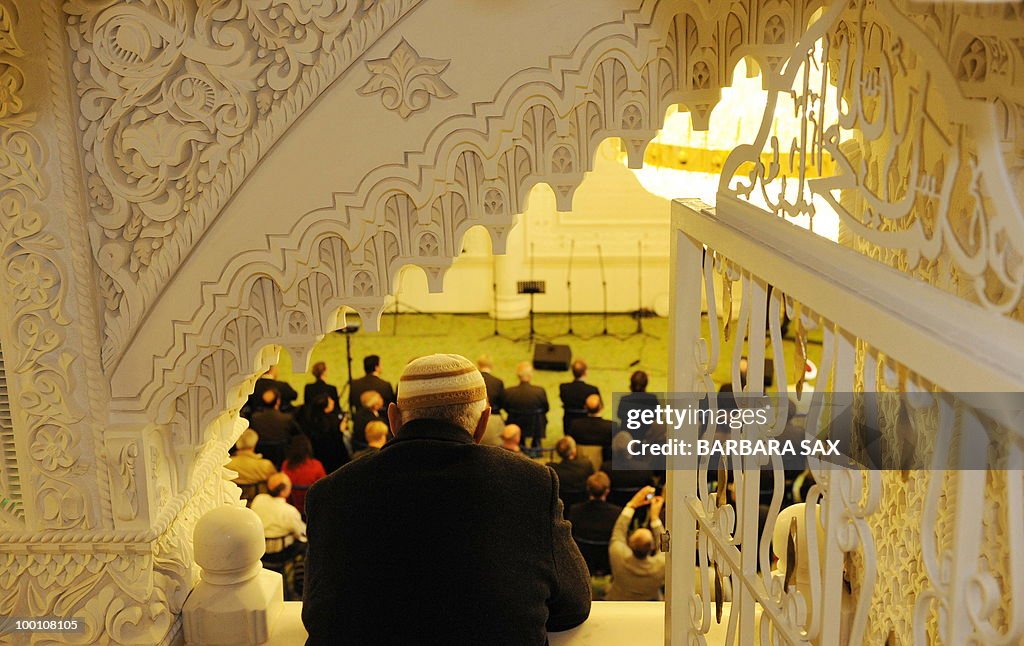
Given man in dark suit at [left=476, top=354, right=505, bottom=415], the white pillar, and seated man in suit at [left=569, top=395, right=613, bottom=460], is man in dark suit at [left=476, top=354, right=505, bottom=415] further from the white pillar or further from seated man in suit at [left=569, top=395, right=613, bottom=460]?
the white pillar

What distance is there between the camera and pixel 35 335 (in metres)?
2.31

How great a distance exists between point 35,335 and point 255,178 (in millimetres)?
666

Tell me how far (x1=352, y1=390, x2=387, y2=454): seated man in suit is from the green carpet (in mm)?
2179

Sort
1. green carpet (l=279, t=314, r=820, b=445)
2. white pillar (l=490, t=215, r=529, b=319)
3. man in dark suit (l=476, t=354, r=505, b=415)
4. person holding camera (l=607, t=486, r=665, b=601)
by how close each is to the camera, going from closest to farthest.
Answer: person holding camera (l=607, t=486, r=665, b=601) → man in dark suit (l=476, t=354, r=505, b=415) → green carpet (l=279, t=314, r=820, b=445) → white pillar (l=490, t=215, r=529, b=319)

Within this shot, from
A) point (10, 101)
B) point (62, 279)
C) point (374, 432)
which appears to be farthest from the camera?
point (374, 432)

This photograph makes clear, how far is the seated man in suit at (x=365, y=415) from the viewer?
556 centimetres

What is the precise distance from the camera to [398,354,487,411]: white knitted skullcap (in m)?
2.32

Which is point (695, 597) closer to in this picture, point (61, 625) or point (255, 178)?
point (255, 178)

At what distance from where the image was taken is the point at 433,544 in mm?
2150

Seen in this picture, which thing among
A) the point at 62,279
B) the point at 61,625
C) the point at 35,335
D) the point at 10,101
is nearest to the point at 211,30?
the point at 10,101

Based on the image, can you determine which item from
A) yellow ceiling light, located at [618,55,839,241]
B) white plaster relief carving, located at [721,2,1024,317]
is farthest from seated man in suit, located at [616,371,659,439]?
white plaster relief carving, located at [721,2,1024,317]

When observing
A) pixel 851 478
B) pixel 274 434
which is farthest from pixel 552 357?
pixel 851 478

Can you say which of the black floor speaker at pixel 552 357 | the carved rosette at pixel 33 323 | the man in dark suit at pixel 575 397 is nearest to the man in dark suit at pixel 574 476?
the man in dark suit at pixel 575 397

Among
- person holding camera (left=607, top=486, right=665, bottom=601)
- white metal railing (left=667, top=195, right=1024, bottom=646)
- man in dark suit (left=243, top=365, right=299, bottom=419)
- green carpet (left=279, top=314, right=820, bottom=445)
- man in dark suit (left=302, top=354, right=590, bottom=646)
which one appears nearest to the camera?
white metal railing (left=667, top=195, right=1024, bottom=646)
